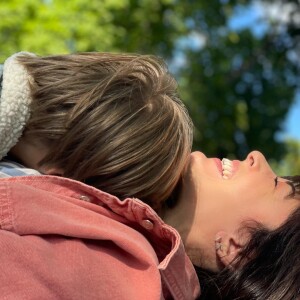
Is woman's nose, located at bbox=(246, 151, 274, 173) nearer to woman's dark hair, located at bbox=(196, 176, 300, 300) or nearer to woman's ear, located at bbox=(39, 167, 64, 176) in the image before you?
woman's dark hair, located at bbox=(196, 176, 300, 300)

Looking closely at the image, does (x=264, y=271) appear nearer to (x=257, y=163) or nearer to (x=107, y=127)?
(x=257, y=163)

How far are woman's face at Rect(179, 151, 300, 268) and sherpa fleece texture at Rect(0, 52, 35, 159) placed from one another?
1.67ft

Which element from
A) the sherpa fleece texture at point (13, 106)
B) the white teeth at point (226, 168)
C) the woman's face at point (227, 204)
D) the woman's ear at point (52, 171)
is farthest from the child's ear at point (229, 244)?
the sherpa fleece texture at point (13, 106)

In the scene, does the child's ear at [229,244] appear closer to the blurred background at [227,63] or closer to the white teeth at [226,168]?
the white teeth at [226,168]

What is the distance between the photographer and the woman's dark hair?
1806 mm

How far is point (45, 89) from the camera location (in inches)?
69.6

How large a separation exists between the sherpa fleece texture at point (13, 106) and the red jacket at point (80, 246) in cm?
13

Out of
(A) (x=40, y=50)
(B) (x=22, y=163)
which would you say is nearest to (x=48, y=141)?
(B) (x=22, y=163)

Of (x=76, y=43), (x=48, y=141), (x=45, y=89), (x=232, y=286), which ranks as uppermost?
(x=45, y=89)

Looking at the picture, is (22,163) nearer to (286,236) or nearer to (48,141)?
(48,141)

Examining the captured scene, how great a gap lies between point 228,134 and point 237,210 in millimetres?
11070

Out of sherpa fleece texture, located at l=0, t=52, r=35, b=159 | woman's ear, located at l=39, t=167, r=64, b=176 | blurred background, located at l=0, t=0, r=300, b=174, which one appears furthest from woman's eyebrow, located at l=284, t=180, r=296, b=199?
blurred background, located at l=0, t=0, r=300, b=174

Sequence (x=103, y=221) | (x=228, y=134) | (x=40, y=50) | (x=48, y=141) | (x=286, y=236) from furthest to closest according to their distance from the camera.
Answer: (x=228, y=134) → (x=40, y=50) → (x=286, y=236) → (x=48, y=141) → (x=103, y=221)

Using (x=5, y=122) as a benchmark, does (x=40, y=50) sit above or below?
below
